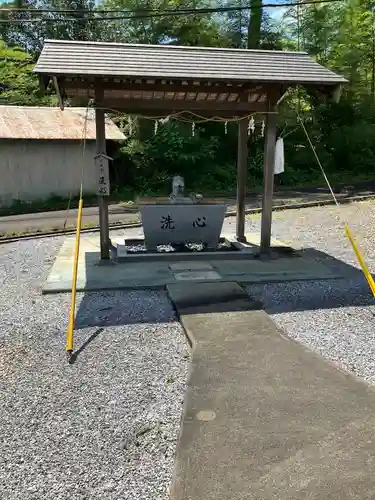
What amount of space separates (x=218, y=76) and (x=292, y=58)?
1.75m

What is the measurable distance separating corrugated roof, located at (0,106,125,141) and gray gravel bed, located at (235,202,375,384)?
30.8ft

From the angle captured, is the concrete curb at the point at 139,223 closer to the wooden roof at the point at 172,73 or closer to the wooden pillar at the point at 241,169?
the wooden pillar at the point at 241,169

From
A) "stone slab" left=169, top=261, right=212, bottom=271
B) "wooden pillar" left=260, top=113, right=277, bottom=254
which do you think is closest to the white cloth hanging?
"wooden pillar" left=260, top=113, right=277, bottom=254

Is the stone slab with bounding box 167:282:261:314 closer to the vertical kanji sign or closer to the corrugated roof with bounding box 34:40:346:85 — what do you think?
the vertical kanji sign

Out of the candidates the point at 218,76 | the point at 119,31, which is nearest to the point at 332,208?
the point at 218,76

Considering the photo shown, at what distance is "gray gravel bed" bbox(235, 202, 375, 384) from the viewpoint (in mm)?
4180

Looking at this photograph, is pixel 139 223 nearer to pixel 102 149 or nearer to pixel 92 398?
pixel 102 149

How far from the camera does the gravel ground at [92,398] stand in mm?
2555

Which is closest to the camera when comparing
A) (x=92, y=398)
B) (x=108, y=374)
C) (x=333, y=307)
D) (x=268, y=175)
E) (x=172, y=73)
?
(x=92, y=398)

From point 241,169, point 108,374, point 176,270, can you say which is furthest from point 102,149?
point 108,374

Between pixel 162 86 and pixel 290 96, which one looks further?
pixel 290 96

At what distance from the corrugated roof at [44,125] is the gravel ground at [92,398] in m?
11.2

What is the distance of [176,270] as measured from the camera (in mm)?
6852

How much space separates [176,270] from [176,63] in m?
2.94
